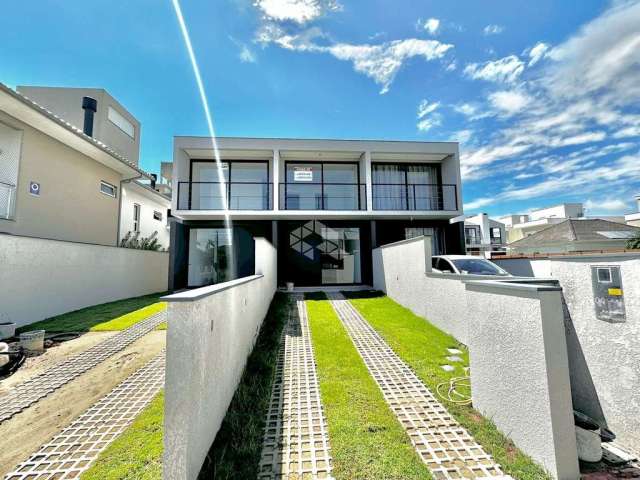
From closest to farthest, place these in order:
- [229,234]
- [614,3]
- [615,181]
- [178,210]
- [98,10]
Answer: [614,3], [98,10], [178,210], [229,234], [615,181]

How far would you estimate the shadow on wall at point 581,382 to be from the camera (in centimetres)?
247

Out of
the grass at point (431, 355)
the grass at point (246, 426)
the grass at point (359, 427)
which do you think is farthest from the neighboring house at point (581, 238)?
the grass at point (246, 426)

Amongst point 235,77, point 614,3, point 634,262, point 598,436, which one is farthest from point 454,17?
point 598,436

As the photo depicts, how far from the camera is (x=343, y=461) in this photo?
2.13 m

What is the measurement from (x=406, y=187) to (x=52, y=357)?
12998 millimetres

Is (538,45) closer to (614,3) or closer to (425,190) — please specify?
(614,3)

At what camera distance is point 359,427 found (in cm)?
255

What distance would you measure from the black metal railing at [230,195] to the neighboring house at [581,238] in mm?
20819

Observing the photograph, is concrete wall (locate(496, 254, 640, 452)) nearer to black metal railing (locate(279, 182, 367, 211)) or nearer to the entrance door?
the entrance door

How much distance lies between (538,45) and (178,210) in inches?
603

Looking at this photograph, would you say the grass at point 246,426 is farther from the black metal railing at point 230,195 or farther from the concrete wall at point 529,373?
the black metal railing at point 230,195

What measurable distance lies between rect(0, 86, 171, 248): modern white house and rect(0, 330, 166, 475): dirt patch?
6.70m

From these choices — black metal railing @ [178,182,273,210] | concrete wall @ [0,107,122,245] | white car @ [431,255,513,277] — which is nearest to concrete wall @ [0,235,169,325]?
concrete wall @ [0,107,122,245]

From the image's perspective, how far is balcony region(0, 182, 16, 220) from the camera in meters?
7.12
